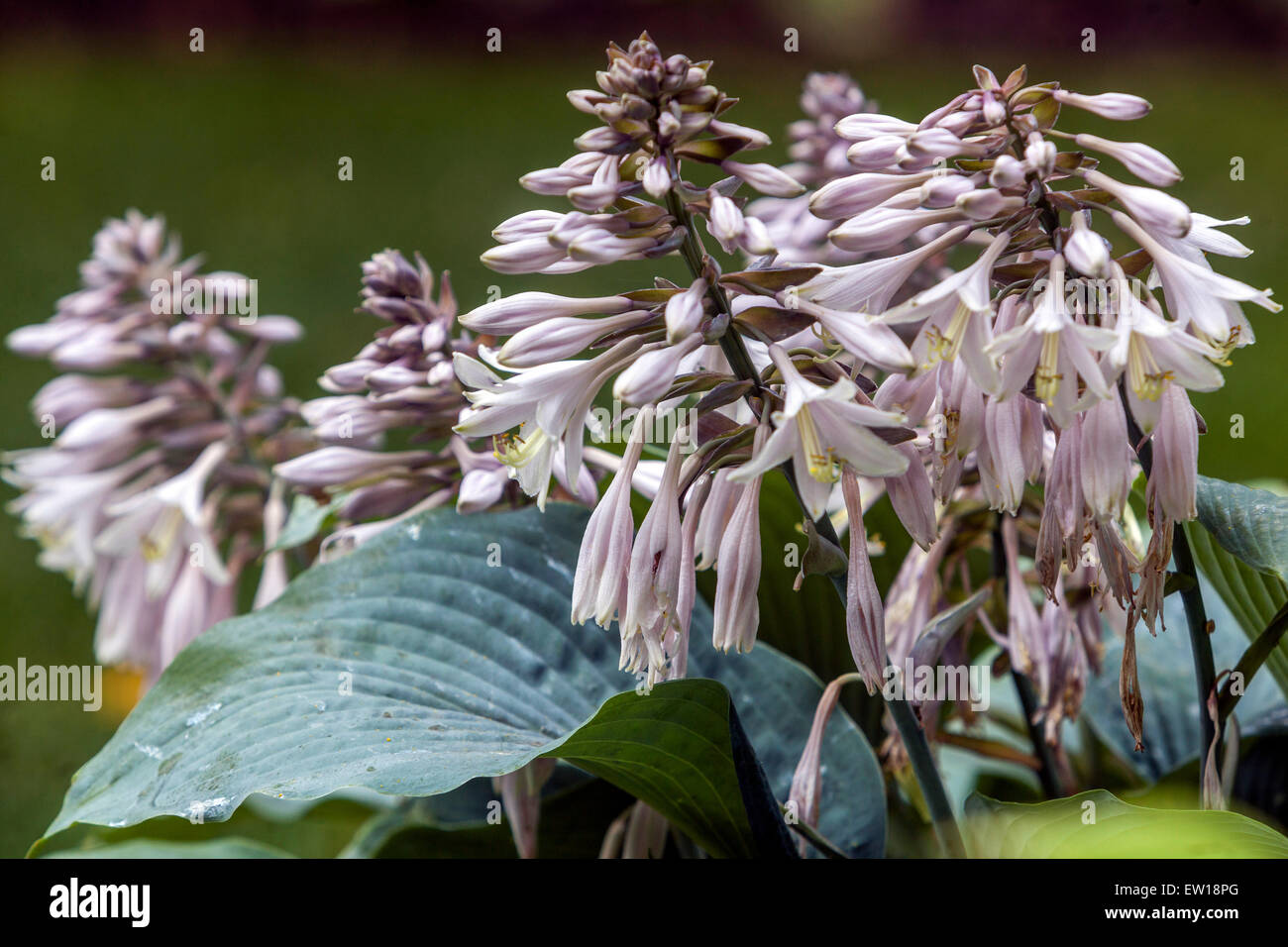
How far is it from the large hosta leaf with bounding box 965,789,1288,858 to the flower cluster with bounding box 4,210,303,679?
2.19 feet

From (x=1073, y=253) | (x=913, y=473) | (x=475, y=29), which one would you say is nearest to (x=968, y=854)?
(x=913, y=473)

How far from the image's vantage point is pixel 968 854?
70 centimetres

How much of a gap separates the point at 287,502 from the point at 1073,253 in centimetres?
85

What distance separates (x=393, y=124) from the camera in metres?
3.55

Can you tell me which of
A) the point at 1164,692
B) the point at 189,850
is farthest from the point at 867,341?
the point at 189,850

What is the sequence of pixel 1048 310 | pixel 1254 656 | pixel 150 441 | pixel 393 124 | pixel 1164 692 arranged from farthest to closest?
pixel 393 124 < pixel 150 441 < pixel 1164 692 < pixel 1254 656 < pixel 1048 310

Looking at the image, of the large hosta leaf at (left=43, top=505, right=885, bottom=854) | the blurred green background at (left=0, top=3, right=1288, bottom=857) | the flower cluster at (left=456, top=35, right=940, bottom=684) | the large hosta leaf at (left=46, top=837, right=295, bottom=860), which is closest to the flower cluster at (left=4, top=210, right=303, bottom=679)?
the large hosta leaf at (left=46, top=837, right=295, bottom=860)

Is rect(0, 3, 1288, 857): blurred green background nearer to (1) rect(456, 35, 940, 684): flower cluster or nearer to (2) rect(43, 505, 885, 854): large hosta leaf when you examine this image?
(2) rect(43, 505, 885, 854): large hosta leaf

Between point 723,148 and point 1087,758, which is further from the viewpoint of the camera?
point 1087,758

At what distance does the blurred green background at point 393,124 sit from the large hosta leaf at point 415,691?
1.42 meters

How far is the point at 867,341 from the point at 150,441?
0.82 metres

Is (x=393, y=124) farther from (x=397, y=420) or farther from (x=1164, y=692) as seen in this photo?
(x=1164, y=692)
